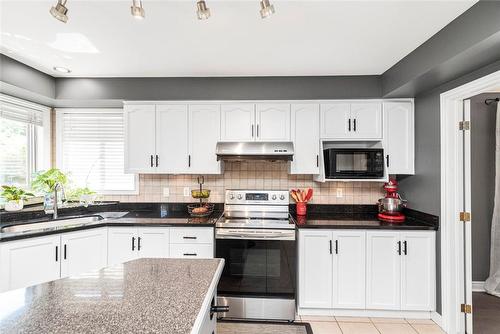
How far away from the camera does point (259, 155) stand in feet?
9.36

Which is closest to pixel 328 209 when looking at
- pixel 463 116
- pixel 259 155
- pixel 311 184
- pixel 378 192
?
pixel 311 184

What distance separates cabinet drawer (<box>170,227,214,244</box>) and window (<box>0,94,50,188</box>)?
1892 mm

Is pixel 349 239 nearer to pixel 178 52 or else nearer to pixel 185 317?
pixel 185 317

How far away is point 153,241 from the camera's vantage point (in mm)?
2707

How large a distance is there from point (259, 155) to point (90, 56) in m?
1.83

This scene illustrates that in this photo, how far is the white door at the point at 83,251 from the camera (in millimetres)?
2506

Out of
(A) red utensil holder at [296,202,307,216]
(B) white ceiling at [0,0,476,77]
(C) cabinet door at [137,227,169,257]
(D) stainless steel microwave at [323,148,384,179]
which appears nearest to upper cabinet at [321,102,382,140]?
(D) stainless steel microwave at [323,148,384,179]

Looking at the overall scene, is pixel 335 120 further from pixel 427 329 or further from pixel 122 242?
pixel 122 242

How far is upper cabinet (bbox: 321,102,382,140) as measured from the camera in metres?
2.89

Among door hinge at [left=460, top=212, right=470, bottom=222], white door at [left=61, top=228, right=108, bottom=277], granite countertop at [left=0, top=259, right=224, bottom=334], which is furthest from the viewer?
white door at [left=61, top=228, right=108, bottom=277]

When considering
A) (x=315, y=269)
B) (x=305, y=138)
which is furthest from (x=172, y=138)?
(x=315, y=269)

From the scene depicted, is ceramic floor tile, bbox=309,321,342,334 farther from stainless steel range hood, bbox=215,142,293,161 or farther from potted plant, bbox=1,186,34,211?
potted plant, bbox=1,186,34,211

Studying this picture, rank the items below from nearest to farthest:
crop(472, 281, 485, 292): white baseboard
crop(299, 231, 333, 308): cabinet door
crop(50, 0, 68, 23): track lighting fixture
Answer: crop(50, 0, 68, 23): track lighting fixture, crop(299, 231, 333, 308): cabinet door, crop(472, 281, 485, 292): white baseboard

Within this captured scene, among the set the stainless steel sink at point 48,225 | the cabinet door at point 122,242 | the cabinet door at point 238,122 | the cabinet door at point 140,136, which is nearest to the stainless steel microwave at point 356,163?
the cabinet door at point 238,122
